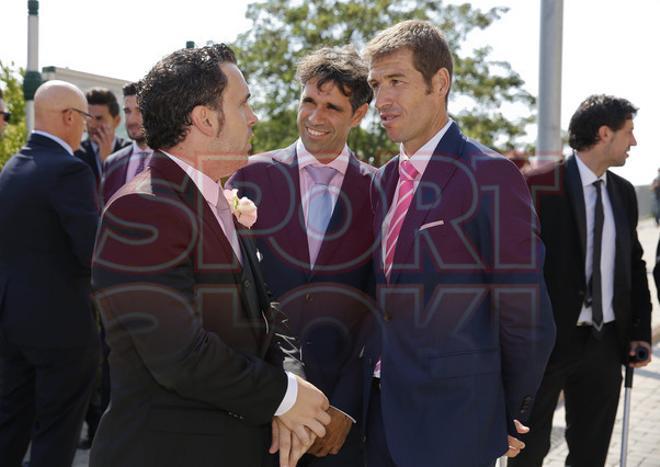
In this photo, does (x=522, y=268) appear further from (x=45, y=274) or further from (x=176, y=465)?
(x=45, y=274)

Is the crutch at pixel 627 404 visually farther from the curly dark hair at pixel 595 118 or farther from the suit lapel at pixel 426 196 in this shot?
the suit lapel at pixel 426 196

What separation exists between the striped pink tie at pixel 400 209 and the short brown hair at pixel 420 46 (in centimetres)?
33

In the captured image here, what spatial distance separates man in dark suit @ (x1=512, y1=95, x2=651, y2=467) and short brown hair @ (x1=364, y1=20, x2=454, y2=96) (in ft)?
5.12

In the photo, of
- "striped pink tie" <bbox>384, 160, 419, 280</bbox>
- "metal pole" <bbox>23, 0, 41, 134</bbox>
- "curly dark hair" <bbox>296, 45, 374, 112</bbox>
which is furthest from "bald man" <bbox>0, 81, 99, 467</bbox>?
"metal pole" <bbox>23, 0, 41, 134</bbox>

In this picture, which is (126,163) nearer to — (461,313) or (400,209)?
(400,209)

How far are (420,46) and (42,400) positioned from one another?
119 inches

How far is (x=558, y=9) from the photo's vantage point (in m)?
6.83

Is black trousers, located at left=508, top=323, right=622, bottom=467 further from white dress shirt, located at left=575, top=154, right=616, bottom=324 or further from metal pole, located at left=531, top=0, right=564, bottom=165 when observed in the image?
metal pole, located at left=531, top=0, right=564, bottom=165

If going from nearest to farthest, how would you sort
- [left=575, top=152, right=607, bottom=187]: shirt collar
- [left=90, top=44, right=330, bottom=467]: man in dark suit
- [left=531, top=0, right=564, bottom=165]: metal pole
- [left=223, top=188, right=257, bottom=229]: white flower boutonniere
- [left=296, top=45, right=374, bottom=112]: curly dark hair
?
[left=90, top=44, right=330, bottom=467]: man in dark suit → [left=223, top=188, right=257, bottom=229]: white flower boutonniere → [left=296, top=45, right=374, bottom=112]: curly dark hair → [left=575, top=152, right=607, bottom=187]: shirt collar → [left=531, top=0, right=564, bottom=165]: metal pole

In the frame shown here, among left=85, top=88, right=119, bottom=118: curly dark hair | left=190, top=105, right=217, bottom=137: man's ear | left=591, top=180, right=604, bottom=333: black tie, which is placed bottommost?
left=591, top=180, right=604, bottom=333: black tie

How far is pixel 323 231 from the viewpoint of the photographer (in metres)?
3.48

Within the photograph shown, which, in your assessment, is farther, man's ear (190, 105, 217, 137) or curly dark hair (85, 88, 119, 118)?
curly dark hair (85, 88, 119, 118)

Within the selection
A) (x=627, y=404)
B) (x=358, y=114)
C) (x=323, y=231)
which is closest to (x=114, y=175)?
(x=358, y=114)

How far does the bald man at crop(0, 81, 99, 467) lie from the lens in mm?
4379
